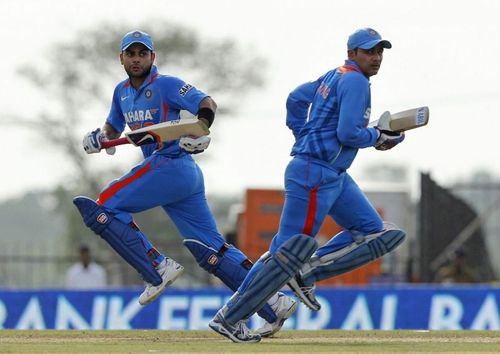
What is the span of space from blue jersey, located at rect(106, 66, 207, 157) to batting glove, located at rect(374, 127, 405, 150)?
4.41ft

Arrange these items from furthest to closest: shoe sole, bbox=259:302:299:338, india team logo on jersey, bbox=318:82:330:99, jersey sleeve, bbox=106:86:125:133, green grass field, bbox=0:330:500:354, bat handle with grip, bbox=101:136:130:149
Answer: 1. jersey sleeve, bbox=106:86:125:133
2. bat handle with grip, bbox=101:136:130:149
3. shoe sole, bbox=259:302:299:338
4. india team logo on jersey, bbox=318:82:330:99
5. green grass field, bbox=0:330:500:354

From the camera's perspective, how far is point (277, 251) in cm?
1123

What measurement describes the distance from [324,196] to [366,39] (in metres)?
1.18

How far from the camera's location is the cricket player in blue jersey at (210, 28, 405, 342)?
443 inches

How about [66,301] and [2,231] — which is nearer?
[66,301]

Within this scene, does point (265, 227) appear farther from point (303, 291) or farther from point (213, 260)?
point (303, 291)

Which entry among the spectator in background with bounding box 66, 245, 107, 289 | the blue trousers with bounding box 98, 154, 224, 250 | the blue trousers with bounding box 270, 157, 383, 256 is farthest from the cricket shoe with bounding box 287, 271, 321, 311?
the spectator in background with bounding box 66, 245, 107, 289

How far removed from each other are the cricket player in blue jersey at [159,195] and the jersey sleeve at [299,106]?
0.58 m

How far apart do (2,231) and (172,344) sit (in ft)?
373

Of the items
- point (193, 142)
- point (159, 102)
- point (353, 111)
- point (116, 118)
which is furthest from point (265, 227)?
point (353, 111)

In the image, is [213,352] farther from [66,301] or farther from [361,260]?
[66,301]

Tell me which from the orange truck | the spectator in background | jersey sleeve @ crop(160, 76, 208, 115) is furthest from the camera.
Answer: the orange truck

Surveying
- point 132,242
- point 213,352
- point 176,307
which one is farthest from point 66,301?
point 213,352

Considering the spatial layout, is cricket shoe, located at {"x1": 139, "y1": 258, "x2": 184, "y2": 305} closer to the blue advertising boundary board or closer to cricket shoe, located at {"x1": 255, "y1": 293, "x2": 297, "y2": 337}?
cricket shoe, located at {"x1": 255, "y1": 293, "x2": 297, "y2": 337}
